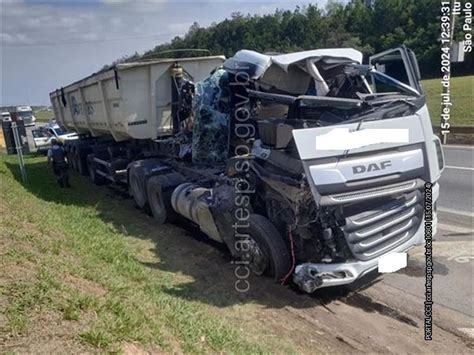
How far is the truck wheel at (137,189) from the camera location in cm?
827

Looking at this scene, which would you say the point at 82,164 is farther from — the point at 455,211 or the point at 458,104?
the point at 458,104

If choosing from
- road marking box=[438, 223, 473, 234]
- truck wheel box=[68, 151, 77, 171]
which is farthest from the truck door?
truck wheel box=[68, 151, 77, 171]

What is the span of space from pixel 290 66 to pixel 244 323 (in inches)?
116

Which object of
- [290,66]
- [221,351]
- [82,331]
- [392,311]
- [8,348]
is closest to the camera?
[8,348]

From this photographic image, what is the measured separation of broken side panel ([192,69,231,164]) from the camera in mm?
6371

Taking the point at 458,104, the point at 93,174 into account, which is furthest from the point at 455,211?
the point at 458,104

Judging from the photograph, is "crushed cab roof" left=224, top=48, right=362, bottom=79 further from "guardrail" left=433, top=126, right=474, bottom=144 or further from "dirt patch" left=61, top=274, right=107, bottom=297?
"guardrail" left=433, top=126, right=474, bottom=144

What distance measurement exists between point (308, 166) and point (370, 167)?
0.58m

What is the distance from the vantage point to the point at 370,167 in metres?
4.09

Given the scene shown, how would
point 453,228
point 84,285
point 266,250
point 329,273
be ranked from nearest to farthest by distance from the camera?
point 84,285 < point 329,273 < point 266,250 < point 453,228

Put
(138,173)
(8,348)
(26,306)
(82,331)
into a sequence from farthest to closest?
(138,173)
(26,306)
(82,331)
(8,348)

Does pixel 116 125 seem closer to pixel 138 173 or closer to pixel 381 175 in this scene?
pixel 138 173

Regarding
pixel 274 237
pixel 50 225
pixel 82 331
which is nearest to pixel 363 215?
pixel 274 237

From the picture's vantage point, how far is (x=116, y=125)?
30.1 feet
